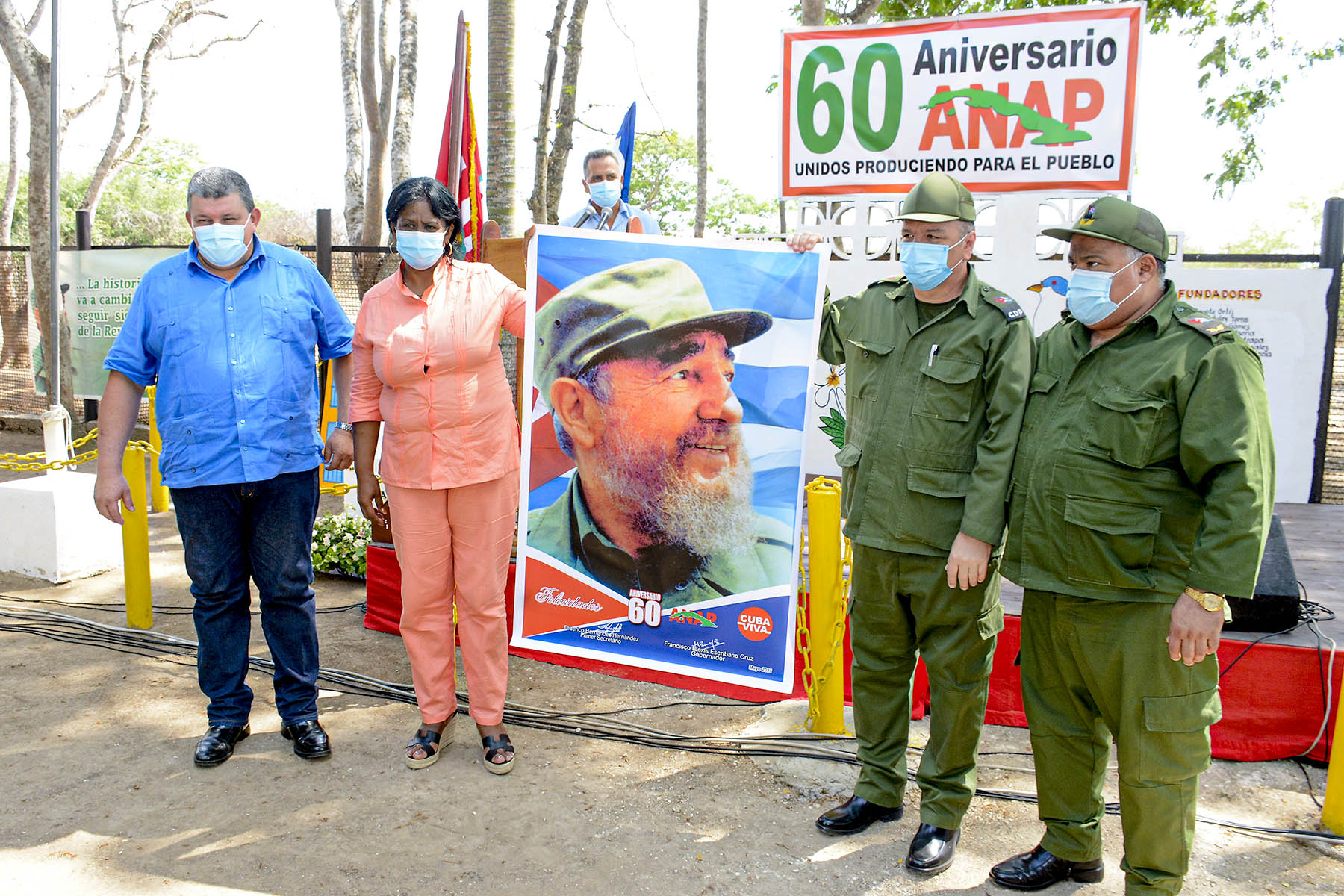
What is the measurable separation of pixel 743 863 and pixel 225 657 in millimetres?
2169

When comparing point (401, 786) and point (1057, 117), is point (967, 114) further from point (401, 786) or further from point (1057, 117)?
point (401, 786)

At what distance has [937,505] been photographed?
2939 mm

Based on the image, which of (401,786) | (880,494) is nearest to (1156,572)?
(880,494)

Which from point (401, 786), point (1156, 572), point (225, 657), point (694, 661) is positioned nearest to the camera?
point (1156, 572)

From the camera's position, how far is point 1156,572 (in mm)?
2549

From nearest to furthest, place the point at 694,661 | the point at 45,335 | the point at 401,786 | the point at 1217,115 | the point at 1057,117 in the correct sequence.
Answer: the point at 401,786
the point at 694,661
the point at 1057,117
the point at 45,335
the point at 1217,115

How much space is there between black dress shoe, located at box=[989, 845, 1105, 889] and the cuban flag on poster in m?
1.30

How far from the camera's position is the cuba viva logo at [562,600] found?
4379mm

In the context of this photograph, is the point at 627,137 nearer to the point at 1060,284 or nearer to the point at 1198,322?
the point at 1060,284

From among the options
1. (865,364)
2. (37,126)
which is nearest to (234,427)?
(865,364)

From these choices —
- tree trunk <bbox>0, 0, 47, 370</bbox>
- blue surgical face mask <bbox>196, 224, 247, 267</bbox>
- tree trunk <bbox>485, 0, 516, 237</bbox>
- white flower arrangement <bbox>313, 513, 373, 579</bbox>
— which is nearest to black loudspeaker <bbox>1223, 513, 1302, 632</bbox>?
blue surgical face mask <bbox>196, 224, 247, 267</bbox>

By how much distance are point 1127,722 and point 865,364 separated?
1.35 meters

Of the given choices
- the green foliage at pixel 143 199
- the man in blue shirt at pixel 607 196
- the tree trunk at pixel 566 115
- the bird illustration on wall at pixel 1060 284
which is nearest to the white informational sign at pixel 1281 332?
the man in blue shirt at pixel 607 196

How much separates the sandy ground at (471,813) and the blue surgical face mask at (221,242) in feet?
6.36
